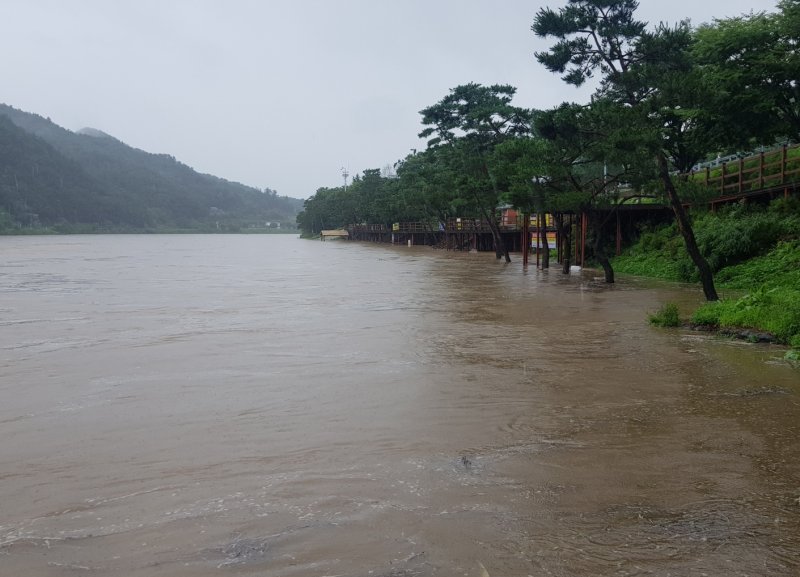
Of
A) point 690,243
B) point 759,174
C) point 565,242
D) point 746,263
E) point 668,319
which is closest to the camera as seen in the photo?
point 668,319

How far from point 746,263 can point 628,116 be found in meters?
7.08

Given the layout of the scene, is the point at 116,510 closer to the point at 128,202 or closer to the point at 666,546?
the point at 666,546

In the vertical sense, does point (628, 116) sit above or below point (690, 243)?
above

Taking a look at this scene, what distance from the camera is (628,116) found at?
16062mm

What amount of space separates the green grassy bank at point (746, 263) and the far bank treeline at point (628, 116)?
1481 millimetres

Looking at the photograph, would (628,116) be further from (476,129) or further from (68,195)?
(68,195)

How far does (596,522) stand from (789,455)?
2.35 meters

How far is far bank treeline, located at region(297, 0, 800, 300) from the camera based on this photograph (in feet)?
51.9

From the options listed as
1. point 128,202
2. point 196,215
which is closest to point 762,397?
point 128,202

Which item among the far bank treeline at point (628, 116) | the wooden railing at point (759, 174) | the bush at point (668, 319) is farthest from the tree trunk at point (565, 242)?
the bush at point (668, 319)

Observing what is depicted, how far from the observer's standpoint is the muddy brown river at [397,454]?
159 inches

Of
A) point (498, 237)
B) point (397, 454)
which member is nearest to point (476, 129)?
point (498, 237)

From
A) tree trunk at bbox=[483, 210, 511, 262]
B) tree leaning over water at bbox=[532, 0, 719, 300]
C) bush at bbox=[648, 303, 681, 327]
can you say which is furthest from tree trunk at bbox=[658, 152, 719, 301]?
tree trunk at bbox=[483, 210, 511, 262]

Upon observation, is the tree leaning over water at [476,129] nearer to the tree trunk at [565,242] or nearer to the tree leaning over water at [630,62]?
the tree trunk at [565,242]
